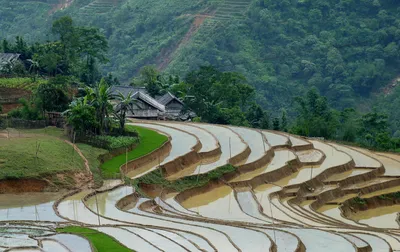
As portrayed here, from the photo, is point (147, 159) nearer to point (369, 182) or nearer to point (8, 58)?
point (369, 182)

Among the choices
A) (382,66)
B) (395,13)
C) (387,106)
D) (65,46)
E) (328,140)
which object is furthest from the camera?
(395,13)

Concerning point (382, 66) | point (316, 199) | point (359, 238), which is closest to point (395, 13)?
point (382, 66)

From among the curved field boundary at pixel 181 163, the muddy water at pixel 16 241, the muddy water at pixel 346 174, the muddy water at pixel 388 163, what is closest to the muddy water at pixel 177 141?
the curved field boundary at pixel 181 163

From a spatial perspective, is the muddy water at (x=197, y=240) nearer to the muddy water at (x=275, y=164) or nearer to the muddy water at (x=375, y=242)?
the muddy water at (x=375, y=242)

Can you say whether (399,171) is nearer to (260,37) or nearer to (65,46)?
(65,46)

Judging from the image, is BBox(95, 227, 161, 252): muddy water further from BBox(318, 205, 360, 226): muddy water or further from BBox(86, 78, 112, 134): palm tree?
BBox(86, 78, 112, 134): palm tree

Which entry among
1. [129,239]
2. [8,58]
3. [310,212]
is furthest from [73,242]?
[8,58]
